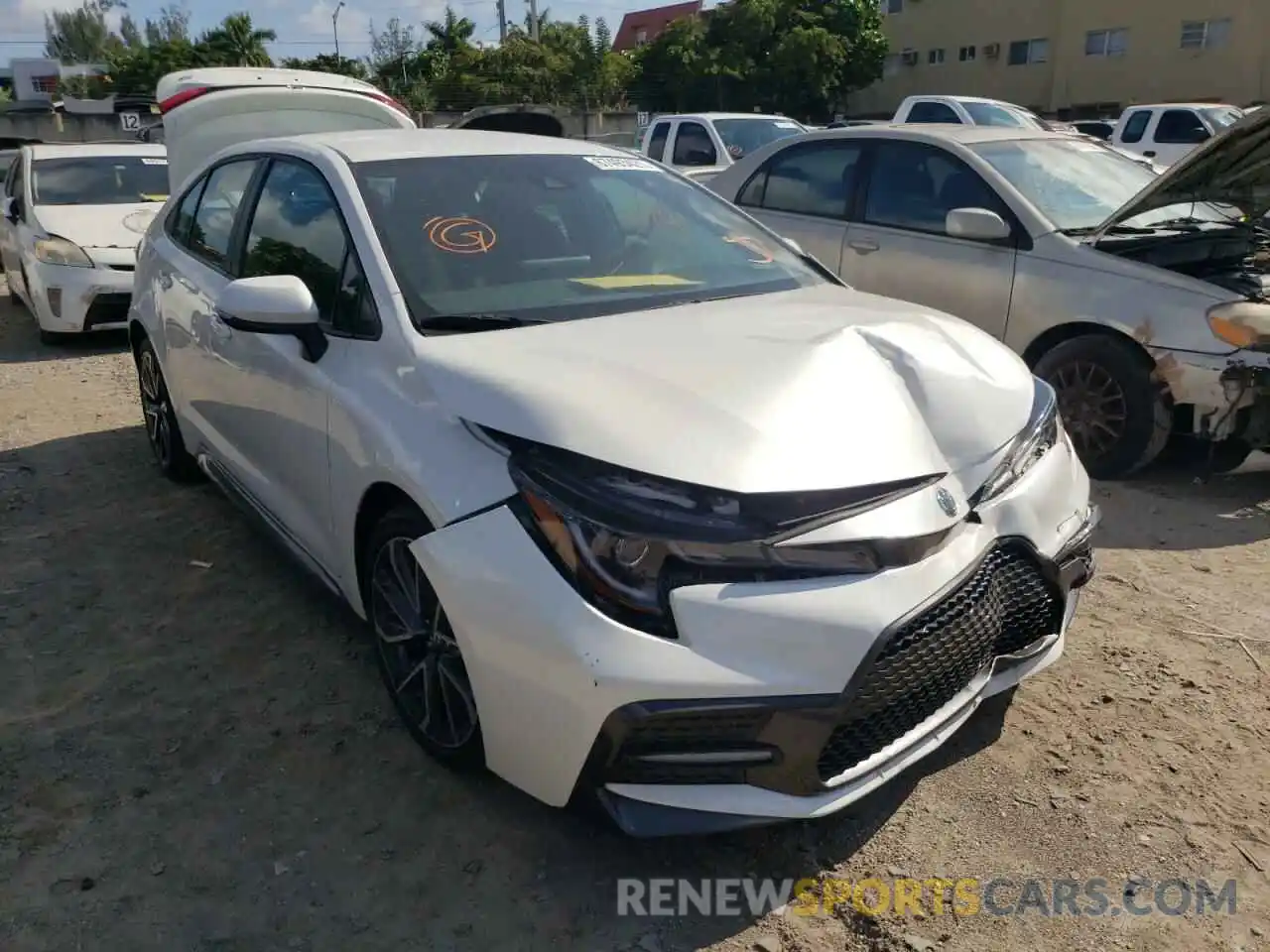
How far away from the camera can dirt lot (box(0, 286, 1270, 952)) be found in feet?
7.63

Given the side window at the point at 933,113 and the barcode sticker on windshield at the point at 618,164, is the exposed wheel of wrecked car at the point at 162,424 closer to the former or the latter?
the barcode sticker on windshield at the point at 618,164

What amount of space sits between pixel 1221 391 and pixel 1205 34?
1324 inches

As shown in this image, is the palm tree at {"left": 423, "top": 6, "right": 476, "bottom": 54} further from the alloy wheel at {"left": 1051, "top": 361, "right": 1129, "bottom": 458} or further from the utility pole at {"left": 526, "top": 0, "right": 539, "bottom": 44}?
the alloy wheel at {"left": 1051, "top": 361, "right": 1129, "bottom": 458}

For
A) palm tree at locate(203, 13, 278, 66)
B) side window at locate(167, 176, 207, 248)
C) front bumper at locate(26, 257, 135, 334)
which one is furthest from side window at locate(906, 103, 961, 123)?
palm tree at locate(203, 13, 278, 66)

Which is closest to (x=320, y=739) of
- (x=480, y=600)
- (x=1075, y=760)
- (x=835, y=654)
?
(x=480, y=600)

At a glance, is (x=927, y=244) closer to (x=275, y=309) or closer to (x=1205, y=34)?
(x=275, y=309)

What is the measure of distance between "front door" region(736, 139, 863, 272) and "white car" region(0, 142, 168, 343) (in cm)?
460

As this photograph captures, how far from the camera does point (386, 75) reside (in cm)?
4644

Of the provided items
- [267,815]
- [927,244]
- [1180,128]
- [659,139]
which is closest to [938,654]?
[267,815]

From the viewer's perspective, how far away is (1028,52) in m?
37.2

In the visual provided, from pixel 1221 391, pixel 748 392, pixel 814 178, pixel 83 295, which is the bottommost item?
pixel 83 295

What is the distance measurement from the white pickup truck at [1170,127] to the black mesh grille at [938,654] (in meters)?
17.0

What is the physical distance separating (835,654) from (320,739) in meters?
1.67

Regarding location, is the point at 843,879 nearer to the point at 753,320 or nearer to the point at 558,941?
the point at 558,941
